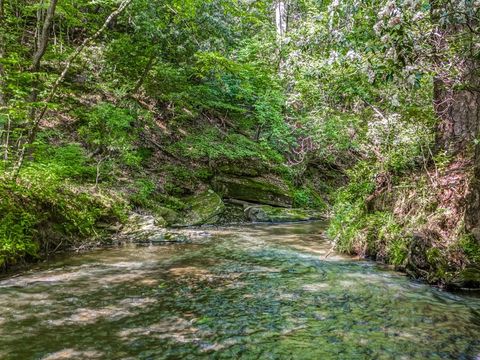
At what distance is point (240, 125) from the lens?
21.0m

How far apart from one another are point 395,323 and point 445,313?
0.84 meters

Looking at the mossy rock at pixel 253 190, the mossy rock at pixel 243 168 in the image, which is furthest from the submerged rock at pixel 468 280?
the mossy rock at pixel 243 168

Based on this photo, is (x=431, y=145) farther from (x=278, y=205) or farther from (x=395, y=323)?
(x=278, y=205)

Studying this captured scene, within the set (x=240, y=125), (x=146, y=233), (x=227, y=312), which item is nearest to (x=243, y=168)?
(x=240, y=125)

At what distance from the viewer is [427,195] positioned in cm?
765

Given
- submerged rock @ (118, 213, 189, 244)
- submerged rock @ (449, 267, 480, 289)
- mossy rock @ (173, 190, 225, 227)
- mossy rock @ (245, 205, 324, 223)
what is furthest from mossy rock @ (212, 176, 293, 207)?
submerged rock @ (449, 267, 480, 289)

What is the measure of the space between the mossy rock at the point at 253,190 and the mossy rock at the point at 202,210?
1.44 metres

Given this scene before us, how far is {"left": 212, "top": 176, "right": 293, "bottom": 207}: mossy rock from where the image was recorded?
54.4ft

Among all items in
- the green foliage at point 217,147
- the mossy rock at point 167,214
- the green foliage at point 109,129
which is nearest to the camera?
the green foliage at point 109,129

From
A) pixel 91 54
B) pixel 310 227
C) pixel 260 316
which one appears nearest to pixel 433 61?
pixel 260 316

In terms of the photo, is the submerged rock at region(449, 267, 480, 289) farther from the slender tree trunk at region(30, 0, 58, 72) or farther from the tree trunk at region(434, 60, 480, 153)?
the slender tree trunk at region(30, 0, 58, 72)

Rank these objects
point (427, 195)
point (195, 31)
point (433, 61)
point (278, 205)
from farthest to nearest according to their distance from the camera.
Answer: point (278, 205) < point (195, 31) < point (427, 195) < point (433, 61)

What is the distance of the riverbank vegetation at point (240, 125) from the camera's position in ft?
19.5

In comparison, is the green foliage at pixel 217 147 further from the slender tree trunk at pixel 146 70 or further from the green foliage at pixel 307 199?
the slender tree trunk at pixel 146 70
